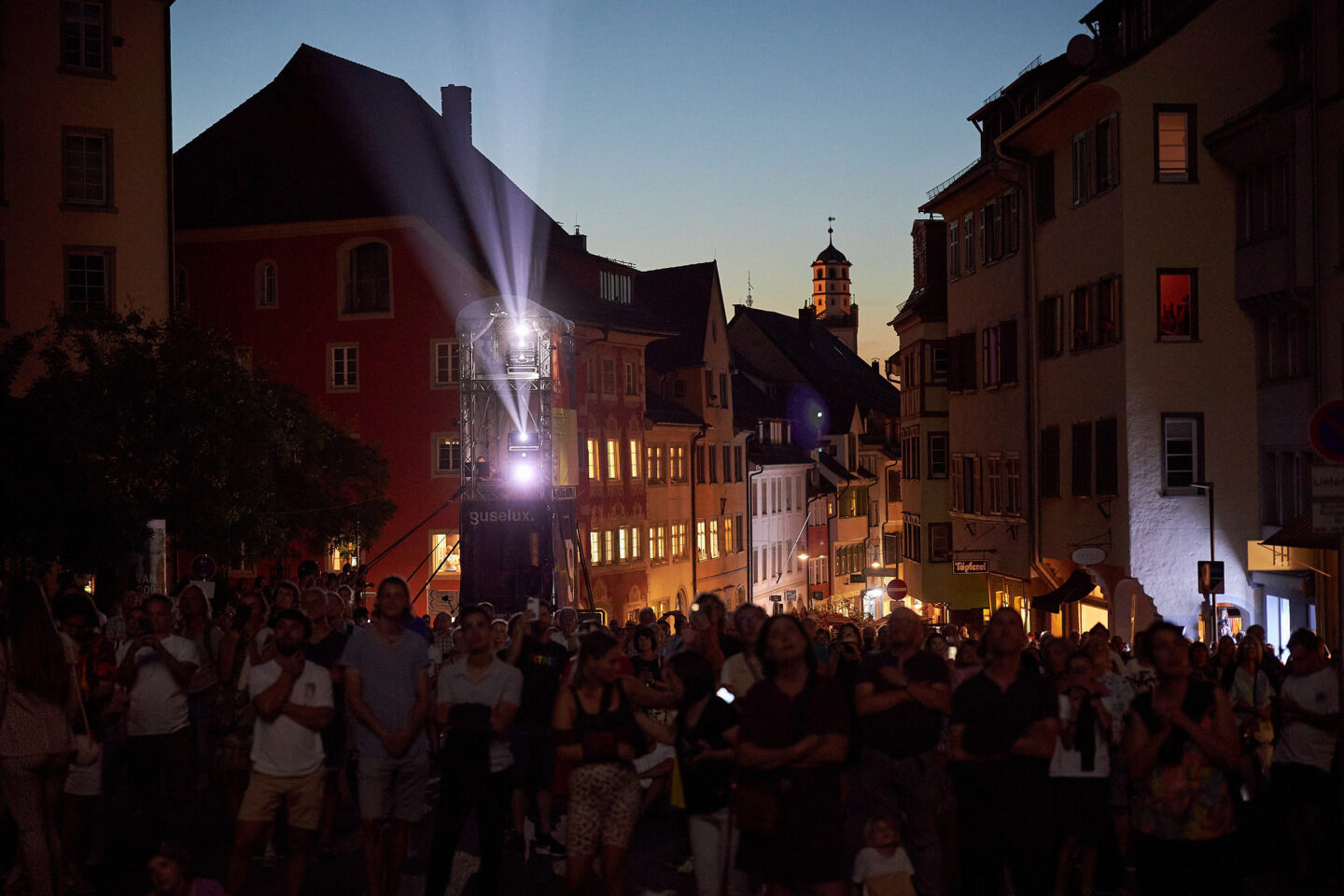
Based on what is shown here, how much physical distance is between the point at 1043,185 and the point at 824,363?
4736cm

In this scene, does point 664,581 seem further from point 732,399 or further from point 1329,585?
point 1329,585

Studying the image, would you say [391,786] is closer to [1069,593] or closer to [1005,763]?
[1005,763]

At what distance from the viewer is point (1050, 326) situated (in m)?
32.9

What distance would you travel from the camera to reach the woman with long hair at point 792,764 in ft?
24.8

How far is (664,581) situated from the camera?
52.9m

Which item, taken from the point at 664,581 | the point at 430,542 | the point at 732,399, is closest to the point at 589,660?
the point at 430,542

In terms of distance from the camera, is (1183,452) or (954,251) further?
(954,251)

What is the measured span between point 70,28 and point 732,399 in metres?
35.4

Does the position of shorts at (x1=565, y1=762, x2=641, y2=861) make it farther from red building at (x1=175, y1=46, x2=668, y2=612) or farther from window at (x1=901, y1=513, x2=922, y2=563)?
window at (x1=901, y1=513, x2=922, y2=563)

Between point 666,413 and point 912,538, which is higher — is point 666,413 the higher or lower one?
the higher one

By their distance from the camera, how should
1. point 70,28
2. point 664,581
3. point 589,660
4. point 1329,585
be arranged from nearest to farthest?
point 589,660, point 1329,585, point 70,28, point 664,581

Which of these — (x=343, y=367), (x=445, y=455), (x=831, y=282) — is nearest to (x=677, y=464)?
(x=445, y=455)

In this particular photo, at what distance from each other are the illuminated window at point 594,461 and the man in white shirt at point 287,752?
38.5 metres

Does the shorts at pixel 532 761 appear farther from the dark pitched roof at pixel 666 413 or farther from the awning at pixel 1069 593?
the dark pitched roof at pixel 666 413
